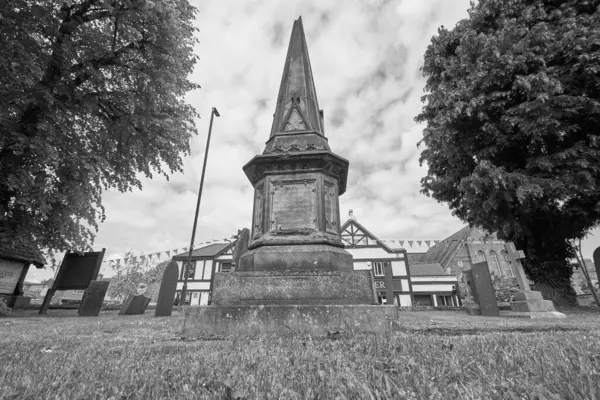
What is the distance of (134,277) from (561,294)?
129 ft

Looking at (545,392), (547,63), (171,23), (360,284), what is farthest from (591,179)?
(171,23)

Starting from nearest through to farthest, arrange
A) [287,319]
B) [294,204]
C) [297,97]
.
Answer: [287,319] → [294,204] → [297,97]

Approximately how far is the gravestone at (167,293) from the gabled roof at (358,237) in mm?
21780

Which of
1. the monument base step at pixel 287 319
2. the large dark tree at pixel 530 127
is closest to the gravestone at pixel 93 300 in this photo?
the monument base step at pixel 287 319

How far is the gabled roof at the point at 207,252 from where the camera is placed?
100 ft

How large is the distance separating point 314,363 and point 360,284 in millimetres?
2496

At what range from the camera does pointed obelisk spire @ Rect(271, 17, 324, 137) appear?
246 inches

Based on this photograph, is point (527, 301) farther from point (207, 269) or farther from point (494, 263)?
point (494, 263)

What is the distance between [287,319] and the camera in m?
3.79

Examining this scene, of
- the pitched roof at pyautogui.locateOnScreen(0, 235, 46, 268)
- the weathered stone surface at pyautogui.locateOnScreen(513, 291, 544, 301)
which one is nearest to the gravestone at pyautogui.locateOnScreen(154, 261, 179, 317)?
the pitched roof at pyautogui.locateOnScreen(0, 235, 46, 268)

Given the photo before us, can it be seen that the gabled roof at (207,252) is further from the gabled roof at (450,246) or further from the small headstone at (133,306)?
the gabled roof at (450,246)

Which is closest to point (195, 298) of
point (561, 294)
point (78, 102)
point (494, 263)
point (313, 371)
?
point (78, 102)

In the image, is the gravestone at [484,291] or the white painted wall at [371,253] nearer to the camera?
the gravestone at [484,291]

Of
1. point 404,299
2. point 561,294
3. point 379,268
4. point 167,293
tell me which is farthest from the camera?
point 379,268
